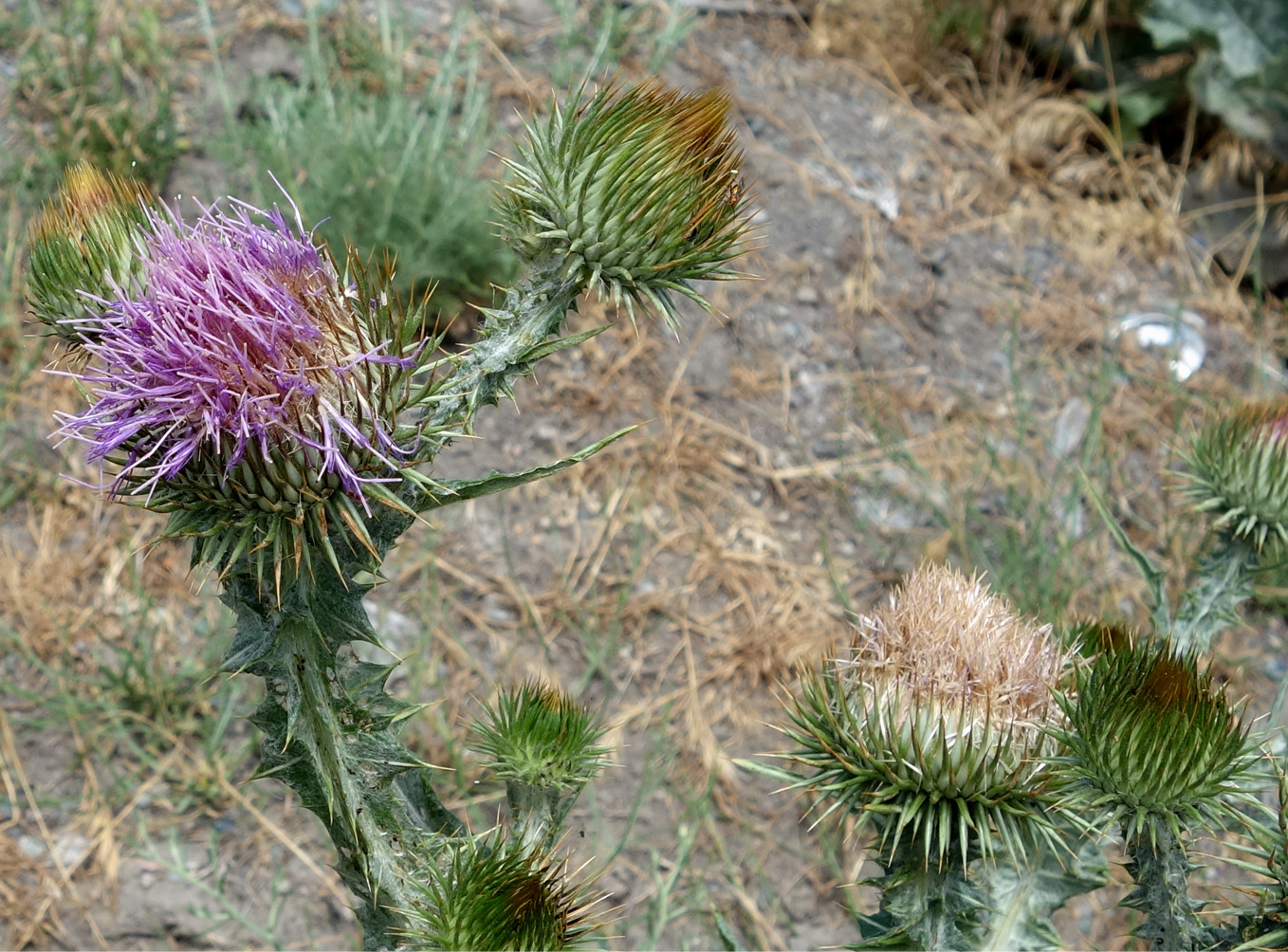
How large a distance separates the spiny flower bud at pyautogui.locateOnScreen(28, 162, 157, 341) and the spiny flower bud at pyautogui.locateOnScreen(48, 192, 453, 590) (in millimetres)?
144

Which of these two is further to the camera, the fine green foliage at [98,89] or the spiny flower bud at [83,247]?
the fine green foliage at [98,89]

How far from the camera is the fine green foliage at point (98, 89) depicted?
14.6 ft

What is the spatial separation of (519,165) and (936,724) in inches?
51.5

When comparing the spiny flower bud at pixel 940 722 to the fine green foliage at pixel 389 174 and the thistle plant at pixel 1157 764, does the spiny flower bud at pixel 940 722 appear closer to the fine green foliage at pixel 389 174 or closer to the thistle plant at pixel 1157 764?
the thistle plant at pixel 1157 764

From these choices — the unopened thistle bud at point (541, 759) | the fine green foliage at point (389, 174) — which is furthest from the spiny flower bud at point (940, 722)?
the fine green foliage at point (389, 174)

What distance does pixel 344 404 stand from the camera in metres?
1.66

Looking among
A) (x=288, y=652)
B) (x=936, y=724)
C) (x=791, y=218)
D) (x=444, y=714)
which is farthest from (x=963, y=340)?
(x=288, y=652)

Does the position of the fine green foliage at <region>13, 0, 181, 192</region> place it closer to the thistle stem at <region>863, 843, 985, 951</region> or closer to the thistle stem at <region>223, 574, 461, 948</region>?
the thistle stem at <region>223, 574, 461, 948</region>

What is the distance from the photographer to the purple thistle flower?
5.23 ft

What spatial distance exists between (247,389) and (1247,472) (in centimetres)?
247

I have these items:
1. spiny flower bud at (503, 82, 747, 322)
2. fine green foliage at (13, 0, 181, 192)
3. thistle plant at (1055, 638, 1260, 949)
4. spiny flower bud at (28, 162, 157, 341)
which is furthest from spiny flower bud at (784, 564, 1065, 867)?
fine green foliage at (13, 0, 181, 192)

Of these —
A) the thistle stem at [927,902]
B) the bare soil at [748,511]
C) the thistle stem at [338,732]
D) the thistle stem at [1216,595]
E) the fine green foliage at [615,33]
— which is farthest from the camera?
the fine green foliage at [615,33]

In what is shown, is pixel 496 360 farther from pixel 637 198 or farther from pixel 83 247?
pixel 83 247

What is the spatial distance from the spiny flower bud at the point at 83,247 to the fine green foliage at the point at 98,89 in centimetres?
262
